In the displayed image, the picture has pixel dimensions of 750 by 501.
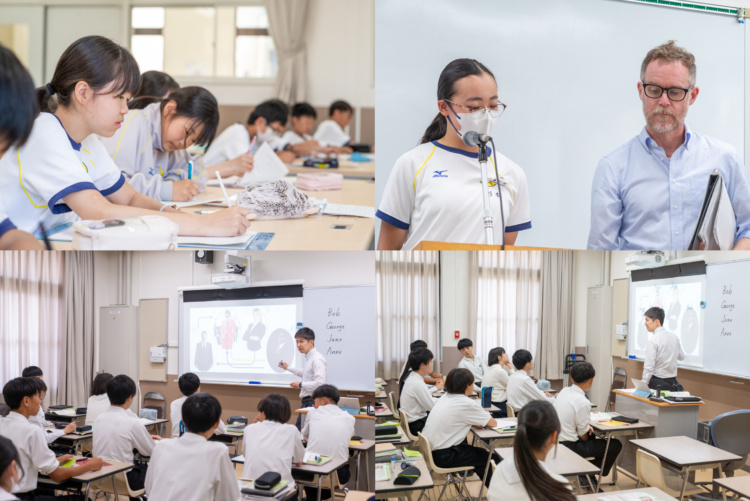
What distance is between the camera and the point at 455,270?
6.72ft

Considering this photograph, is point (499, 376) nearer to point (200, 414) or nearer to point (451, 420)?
point (451, 420)

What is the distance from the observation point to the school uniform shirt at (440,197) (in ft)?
8.05

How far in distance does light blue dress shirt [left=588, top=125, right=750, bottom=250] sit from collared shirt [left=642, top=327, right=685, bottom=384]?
77 cm

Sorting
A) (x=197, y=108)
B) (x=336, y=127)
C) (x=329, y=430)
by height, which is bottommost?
(x=329, y=430)

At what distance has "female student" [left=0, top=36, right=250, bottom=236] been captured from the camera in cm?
188

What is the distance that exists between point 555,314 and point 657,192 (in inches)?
46.6

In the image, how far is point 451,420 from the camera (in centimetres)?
199

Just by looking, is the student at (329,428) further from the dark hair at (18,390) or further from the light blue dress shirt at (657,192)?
the light blue dress shirt at (657,192)

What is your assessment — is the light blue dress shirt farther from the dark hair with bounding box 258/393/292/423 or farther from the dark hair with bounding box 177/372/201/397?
the dark hair with bounding box 177/372/201/397

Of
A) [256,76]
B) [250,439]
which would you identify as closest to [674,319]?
[250,439]

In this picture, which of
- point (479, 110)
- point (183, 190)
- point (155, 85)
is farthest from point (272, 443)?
point (155, 85)

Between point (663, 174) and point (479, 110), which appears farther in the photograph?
point (663, 174)

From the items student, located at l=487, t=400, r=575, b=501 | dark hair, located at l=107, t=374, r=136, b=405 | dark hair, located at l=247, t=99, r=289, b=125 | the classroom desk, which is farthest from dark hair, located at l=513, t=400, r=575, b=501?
dark hair, located at l=247, t=99, r=289, b=125

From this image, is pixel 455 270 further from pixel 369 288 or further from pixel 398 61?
pixel 398 61
